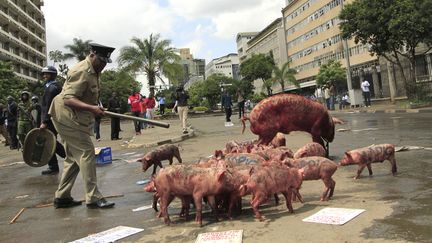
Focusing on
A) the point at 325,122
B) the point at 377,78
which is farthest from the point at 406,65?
the point at 325,122

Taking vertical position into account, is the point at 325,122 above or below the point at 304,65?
below

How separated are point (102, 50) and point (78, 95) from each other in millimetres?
674

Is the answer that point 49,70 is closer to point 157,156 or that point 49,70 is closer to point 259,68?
point 157,156

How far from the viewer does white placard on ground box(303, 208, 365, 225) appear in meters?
4.12

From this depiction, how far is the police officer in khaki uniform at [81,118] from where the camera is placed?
18.8 ft

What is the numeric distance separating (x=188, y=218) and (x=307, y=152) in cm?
251

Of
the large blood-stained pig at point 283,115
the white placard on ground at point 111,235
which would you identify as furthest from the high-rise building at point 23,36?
the white placard on ground at point 111,235

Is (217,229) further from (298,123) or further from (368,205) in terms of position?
(298,123)

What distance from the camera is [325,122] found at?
303 inches

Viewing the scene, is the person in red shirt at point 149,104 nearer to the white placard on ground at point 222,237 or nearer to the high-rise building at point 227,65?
the white placard on ground at point 222,237

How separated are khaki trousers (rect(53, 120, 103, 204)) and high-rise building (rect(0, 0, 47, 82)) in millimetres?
65330

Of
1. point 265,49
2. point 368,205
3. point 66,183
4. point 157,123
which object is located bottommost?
point 368,205

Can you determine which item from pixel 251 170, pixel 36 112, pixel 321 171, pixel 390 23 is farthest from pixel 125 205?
pixel 390 23

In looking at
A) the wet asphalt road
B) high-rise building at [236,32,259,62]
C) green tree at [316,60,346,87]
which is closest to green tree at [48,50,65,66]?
green tree at [316,60,346,87]
